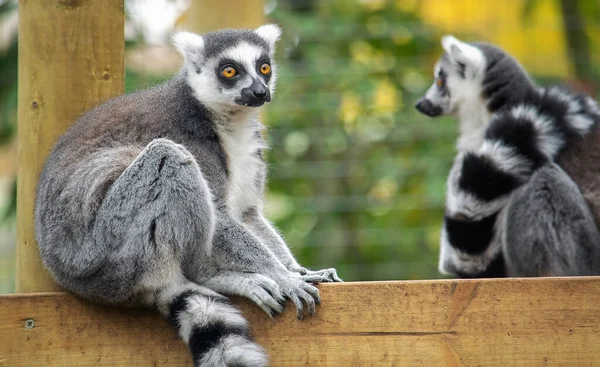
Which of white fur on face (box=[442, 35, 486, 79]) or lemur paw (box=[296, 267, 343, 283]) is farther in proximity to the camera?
white fur on face (box=[442, 35, 486, 79])


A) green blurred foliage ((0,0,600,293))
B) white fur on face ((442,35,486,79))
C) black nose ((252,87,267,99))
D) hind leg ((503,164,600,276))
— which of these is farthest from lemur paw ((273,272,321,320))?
green blurred foliage ((0,0,600,293))

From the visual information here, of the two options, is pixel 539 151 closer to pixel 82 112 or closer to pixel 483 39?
pixel 82 112

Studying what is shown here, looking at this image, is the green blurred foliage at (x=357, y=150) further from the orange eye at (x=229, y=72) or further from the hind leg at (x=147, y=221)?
the hind leg at (x=147, y=221)

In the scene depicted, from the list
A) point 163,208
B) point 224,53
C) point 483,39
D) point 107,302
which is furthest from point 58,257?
point 483,39

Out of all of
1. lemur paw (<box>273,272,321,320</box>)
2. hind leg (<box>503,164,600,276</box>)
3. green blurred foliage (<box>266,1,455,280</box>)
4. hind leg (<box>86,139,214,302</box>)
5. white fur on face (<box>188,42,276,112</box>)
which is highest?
white fur on face (<box>188,42,276,112</box>)

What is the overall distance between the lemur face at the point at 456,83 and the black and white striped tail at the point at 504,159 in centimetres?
54

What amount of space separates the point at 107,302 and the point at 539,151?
205 centimetres

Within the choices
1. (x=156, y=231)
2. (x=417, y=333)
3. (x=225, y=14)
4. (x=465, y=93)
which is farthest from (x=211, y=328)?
(x=465, y=93)

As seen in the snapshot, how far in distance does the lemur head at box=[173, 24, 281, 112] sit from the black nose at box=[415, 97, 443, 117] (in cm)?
129

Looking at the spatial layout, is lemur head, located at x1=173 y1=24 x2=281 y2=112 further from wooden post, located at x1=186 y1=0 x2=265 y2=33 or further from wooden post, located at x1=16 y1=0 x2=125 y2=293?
wooden post, located at x1=186 y1=0 x2=265 y2=33

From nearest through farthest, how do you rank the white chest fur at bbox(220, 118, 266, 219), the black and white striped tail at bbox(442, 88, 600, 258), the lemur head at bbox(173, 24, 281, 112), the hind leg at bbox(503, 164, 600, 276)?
1. the white chest fur at bbox(220, 118, 266, 219)
2. the lemur head at bbox(173, 24, 281, 112)
3. the black and white striped tail at bbox(442, 88, 600, 258)
4. the hind leg at bbox(503, 164, 600, 276)

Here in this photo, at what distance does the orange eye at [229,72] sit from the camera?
318cm

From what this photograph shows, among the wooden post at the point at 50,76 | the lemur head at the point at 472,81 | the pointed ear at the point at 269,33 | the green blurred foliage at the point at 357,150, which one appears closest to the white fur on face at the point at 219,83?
the pointed ear at the point at 269,33

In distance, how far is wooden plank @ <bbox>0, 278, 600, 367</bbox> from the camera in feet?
8.02
